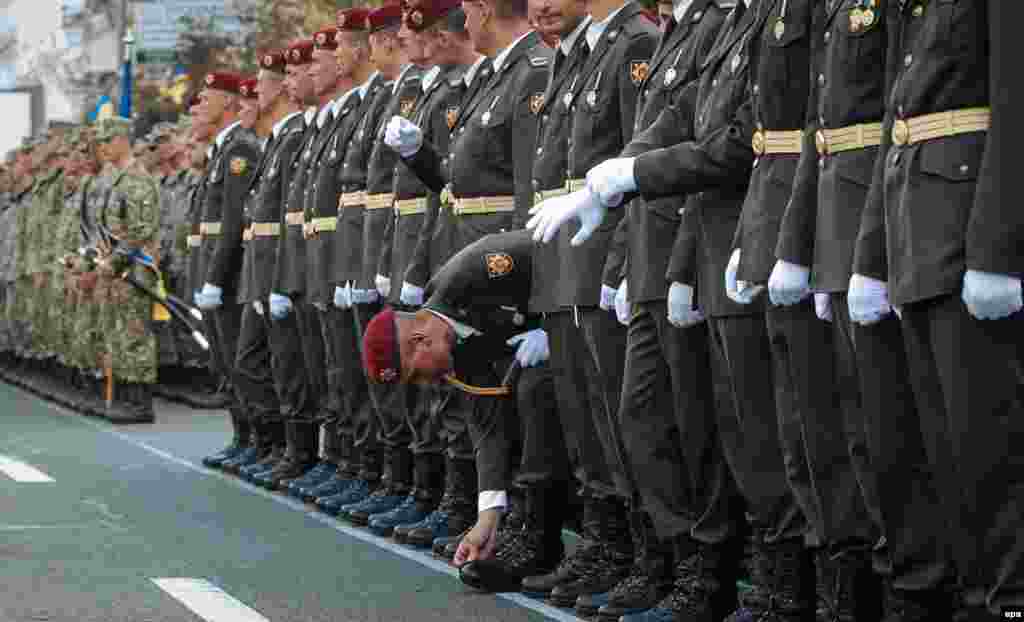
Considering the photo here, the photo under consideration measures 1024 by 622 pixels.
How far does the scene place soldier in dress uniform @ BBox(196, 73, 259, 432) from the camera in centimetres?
1524

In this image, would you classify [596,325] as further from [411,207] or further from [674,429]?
[411,207]

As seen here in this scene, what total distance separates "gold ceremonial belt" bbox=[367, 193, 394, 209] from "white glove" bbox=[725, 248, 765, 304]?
190 inches

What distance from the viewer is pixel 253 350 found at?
14797 millimetres

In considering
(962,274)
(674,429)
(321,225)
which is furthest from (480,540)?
(321,225)

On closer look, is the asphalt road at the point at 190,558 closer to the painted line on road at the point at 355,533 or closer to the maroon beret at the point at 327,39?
the painted line on road at the point at 355,533

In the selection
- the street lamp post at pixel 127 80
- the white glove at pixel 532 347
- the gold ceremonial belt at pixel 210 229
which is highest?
the street lamp post at pixel 127 80

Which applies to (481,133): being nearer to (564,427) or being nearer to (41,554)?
(564,427)

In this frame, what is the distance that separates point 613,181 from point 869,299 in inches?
55.3

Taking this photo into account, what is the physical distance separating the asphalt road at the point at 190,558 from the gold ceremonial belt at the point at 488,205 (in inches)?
54.8

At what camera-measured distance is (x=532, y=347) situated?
9547 millimetres

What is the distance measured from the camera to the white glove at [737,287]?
7.22 metres

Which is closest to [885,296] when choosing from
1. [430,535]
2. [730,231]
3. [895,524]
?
[895,524]

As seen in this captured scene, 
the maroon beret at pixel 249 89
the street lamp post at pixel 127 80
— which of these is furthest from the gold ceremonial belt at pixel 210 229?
the street lamp post at pixel 127 80

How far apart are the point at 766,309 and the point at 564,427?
2255 mm
